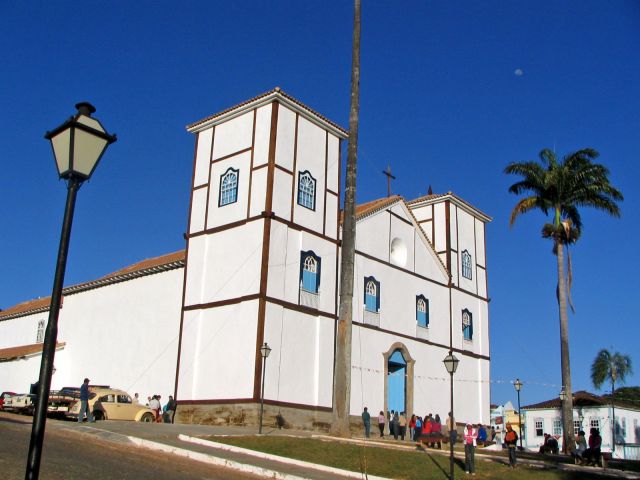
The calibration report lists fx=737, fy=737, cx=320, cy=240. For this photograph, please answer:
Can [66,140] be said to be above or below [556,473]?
above

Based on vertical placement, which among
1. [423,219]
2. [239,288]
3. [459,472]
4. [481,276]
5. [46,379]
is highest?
[423,219]

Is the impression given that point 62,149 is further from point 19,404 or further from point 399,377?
point 399,377

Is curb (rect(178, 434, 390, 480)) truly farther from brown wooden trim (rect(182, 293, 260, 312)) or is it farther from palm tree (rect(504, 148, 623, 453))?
palm tree (rect(504, 148, 623, 453))

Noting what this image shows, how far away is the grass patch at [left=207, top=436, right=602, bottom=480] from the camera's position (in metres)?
16.6

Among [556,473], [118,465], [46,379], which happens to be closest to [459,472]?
[556,473]

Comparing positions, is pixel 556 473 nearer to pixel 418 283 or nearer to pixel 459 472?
pixel 459 472

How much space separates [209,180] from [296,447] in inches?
570

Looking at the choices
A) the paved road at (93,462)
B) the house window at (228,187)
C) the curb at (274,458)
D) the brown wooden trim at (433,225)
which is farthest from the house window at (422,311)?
the paved road at (93,462)

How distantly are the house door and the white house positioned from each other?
1973cm

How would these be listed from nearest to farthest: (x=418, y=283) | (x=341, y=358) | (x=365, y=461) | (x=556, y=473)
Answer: (x=365, y=461)
(x=556, y=473)
(x=341, y=358)
(x=418, y=283)

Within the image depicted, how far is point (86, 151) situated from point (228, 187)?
2380cm

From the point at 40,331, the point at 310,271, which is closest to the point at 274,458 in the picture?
the point at 310,271

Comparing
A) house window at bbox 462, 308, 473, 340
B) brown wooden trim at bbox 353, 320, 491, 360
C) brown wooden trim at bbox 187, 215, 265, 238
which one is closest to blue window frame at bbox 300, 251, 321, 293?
brown wooden trim at bbox 187, 215, 265, 238

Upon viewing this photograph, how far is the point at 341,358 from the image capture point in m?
23.9
